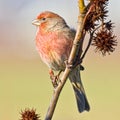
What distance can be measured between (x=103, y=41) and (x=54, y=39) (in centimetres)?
174

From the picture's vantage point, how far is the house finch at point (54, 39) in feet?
14.8

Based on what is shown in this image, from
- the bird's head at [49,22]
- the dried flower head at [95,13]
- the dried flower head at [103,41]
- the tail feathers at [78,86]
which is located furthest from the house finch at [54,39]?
the dried flower head at [95,13]

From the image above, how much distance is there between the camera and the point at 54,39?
4.56 m

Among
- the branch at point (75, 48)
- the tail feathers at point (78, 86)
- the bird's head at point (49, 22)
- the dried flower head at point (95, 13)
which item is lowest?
the branch at point (75, 48)

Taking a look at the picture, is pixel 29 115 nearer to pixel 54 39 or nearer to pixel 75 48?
pixel 75 48

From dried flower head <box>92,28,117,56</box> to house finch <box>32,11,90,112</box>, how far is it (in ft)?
5.02

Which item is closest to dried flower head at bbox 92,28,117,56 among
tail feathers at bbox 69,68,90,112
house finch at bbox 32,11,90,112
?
house finch at bbox 32,11,90,112

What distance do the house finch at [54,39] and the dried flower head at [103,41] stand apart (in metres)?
1.53

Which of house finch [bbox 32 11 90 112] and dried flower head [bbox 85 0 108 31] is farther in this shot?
house finch [bbox 32 11 90 112]

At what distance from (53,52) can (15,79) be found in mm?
9428

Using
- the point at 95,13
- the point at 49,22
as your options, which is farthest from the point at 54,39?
the point at 95,13

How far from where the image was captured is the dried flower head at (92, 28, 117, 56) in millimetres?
2809

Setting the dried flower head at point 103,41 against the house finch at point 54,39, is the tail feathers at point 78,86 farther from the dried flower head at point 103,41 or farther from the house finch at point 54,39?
the dried flower head at point 103,41

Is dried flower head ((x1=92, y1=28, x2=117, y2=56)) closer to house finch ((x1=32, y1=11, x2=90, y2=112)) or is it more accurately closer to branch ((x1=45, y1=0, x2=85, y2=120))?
branch ((x1=45, y1=0, x2=85, y2=120))
